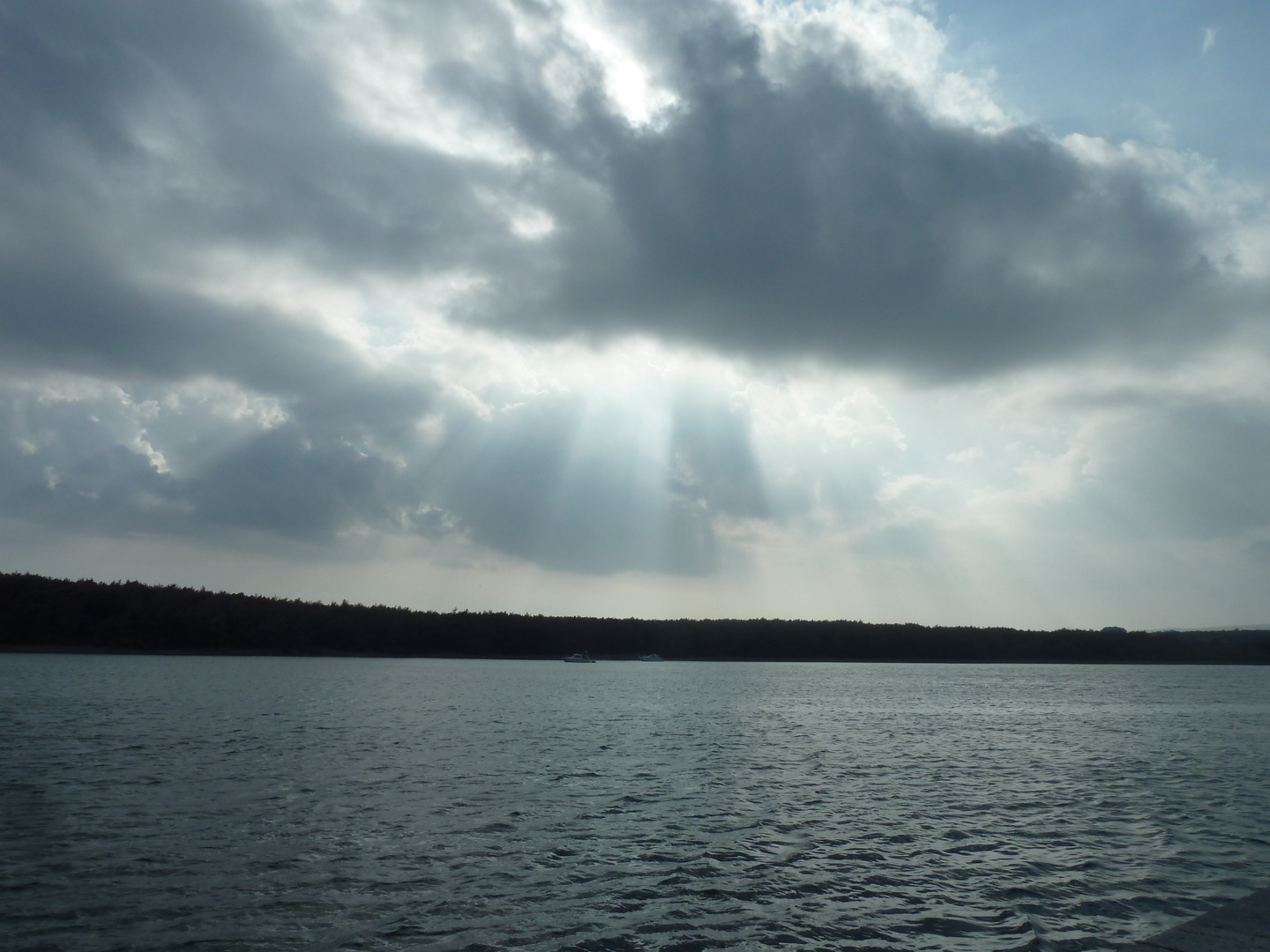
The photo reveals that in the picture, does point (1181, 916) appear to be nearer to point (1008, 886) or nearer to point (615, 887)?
point (1008, 886)

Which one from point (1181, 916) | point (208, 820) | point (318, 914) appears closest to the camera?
point (318, 914)

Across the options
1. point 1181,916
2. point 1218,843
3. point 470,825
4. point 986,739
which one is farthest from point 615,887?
point 986,739

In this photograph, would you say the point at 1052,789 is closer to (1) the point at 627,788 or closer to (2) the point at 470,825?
(1) the point at 627,788

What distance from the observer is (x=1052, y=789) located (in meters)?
37.7

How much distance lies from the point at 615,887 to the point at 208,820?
48.2 feet

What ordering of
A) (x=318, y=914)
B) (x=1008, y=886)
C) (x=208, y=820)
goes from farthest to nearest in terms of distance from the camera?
(x=208, y=820), (x=1008, y=886), (x=318, y=914)

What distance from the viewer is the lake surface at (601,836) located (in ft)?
60.7

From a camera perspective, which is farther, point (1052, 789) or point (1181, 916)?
point (1052, 789)

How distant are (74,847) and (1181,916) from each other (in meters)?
28.4

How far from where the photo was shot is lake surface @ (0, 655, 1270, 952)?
60.7ft

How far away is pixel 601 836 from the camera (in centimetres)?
2683

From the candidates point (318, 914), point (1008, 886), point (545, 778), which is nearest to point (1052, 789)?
point (1008, 886)

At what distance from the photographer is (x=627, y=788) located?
117 ft

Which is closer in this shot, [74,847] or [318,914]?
[318,914]
